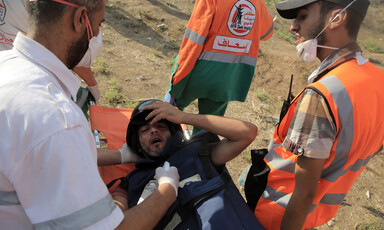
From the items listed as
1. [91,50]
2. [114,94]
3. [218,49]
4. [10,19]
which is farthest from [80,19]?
[114,94]

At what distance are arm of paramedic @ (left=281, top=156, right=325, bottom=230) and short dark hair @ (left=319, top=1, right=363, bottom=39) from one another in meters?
0.76

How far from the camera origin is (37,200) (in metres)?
1.00

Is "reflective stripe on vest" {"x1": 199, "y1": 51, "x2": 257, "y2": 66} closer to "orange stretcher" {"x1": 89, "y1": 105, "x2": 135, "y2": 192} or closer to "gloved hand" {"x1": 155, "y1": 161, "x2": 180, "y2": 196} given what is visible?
"orange stretcher" {"x1": 89, "y1": 105, "x2": 135, "y2": 192}

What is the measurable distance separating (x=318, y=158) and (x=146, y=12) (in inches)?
316

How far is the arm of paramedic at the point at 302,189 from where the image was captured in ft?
4.84

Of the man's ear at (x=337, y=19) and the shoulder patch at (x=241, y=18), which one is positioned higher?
the man's ear at (x=337, y=19)

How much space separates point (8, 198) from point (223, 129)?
150 cm

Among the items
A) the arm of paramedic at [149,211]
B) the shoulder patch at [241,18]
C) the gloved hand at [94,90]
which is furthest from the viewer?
the gloved hand at [94,90]

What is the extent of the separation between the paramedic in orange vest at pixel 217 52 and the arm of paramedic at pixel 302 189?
1.75 m

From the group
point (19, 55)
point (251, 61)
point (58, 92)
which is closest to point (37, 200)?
point (58, 92)

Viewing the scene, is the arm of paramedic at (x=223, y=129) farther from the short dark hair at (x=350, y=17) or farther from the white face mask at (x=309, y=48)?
the short dark hair at (x=350, y=17)

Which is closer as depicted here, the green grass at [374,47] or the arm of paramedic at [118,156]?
the arm of paramedic at [118,156]

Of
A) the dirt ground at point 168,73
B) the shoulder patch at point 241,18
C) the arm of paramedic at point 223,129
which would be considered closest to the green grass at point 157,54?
the dirt ground at point 168,73

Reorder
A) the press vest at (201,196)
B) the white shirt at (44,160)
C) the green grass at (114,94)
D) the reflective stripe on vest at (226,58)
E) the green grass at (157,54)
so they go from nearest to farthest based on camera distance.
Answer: the white shirt at (44,160) < the press vest at (201,196) < the reflective stripe on vest at (226,58) < the green grass at (114,94) < the green grass at (157,54)
